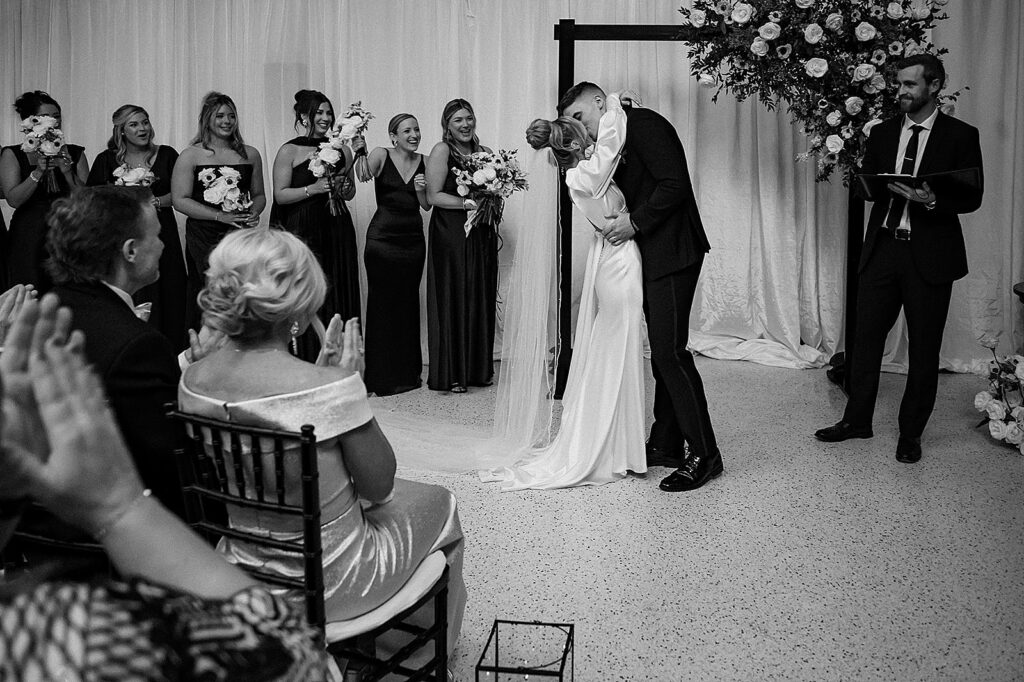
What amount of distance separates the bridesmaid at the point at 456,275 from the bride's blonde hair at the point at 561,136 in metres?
1.97

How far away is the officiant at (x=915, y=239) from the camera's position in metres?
4.58

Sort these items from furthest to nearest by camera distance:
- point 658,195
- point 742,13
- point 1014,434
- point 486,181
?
point 486,181 → point 742,13 → point 1014,434 → point 658,195

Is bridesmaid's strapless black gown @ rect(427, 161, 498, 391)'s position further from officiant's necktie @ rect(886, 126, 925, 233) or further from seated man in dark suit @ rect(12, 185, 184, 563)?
seated man in dark suit @ rect(12, 185, 184, 563)

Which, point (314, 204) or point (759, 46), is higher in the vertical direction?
point (759, 46)

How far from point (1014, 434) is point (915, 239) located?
1.08 metres

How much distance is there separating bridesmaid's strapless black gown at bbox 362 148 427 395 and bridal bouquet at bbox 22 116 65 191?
1809 millimetres

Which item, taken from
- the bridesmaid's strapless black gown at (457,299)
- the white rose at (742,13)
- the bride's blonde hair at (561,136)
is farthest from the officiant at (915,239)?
the bridesmaid's strapless black gown at (457,299)

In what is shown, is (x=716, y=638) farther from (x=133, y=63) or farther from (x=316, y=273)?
(x=133, y=63)

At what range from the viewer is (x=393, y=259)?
6.32 meters

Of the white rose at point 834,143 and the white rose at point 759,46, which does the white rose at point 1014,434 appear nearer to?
the white rose at point 834,143

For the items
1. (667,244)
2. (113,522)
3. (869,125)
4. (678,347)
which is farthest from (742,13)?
(113,522)

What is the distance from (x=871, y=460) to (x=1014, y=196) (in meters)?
2.80

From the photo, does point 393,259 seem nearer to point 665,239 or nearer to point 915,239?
point 665,239

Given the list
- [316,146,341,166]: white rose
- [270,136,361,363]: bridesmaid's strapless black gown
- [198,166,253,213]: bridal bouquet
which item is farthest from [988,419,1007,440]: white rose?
[198,166,253,213]: bridal bouquet
